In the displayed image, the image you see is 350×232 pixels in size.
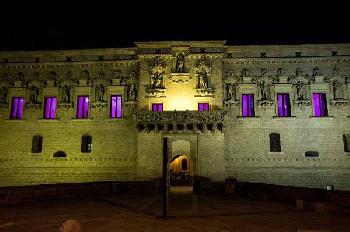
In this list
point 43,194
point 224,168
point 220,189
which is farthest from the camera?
point 224,168

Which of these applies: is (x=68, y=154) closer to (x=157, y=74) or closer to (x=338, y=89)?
(x=157, y=74)

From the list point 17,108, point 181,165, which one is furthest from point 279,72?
point 17,108

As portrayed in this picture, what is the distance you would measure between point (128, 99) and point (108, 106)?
1.94 metres

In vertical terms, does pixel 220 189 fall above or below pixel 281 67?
below

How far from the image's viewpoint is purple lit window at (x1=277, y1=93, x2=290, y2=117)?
24.4m

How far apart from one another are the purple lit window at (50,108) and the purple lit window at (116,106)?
5.44 meters

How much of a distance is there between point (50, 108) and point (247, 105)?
17.9 m

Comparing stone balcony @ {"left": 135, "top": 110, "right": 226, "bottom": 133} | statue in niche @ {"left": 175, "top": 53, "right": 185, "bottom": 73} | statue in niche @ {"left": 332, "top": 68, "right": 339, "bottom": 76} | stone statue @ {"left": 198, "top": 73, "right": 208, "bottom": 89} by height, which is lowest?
stone balcony @ {"left": 135, "top": 110, "right": 226, "bottom": 133}

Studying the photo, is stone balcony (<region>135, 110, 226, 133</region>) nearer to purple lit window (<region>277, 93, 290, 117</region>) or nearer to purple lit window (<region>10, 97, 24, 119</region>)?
purple lit window (<region>277, 93, 290, 117</region>)

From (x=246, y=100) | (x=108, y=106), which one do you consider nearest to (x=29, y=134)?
(x=108, y=106)

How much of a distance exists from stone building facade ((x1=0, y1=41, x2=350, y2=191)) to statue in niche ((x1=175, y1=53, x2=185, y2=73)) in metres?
0.09

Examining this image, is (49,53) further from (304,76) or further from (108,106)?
(304,76)

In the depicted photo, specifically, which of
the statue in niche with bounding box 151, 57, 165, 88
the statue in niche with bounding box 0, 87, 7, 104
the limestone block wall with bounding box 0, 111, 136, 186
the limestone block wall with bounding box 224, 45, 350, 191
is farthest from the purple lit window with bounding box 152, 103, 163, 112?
the statue in niche with bounding box 0, 87, 7, 104

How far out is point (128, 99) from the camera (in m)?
25.0
